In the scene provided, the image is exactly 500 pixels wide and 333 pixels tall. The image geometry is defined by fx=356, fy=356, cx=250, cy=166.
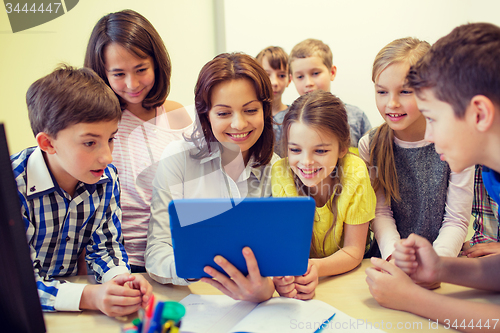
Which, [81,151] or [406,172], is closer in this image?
[81,151]

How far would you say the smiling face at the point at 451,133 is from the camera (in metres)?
0.69

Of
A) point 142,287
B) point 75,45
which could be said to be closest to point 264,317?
point 142,287

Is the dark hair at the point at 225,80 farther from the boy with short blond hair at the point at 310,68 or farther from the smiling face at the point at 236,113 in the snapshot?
the boy with short blond hair at the point at 310,68

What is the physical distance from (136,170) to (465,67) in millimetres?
1019

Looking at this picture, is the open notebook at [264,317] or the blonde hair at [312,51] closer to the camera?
the open notebook at [264,317]

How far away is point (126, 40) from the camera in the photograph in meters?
1.21

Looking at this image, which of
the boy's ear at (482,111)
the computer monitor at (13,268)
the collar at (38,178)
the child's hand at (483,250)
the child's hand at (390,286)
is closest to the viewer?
the computer monitor at (13,268)

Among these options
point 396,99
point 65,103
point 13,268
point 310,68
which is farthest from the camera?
point 310,68

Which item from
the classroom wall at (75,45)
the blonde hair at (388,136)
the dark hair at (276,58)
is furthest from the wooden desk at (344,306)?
the dark hair at (276,58)

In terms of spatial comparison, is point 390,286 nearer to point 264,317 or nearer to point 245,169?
point 264,317

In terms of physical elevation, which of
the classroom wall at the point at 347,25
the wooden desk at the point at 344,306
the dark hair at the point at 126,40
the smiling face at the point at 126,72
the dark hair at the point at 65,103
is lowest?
the wooden desk at the point at 344,306

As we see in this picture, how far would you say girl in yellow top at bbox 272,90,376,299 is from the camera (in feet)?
3.48

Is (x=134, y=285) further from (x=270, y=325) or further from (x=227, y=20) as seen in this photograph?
(x=227, y=20)

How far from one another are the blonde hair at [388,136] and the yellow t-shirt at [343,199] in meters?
0.12
